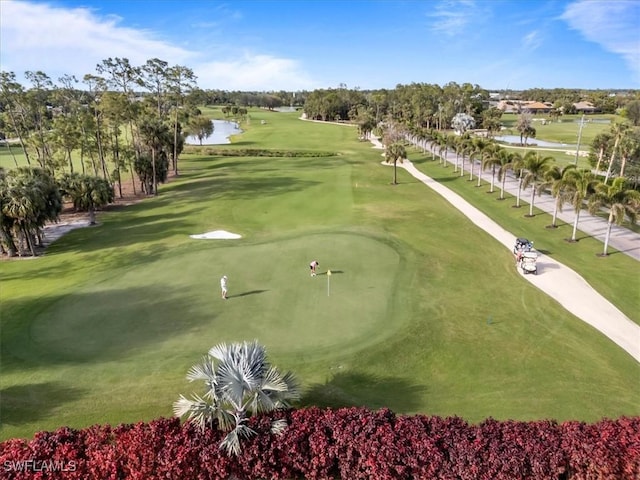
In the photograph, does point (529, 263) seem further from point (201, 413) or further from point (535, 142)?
point (535, 142)

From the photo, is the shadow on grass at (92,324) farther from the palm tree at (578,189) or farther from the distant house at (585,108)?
the distant house at (585,108)

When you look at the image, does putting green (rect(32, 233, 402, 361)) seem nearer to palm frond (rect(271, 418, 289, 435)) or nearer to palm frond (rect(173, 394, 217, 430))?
palm frond (rect(271, 418, 289, 435))

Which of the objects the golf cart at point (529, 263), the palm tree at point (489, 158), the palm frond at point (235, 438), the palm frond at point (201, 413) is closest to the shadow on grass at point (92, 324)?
the palm frond at point (201, 413)

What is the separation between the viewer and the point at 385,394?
54.0 ft

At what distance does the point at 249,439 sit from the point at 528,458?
7960mm

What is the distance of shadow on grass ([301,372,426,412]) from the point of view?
15.8 metres

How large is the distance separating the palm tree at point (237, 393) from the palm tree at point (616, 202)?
29.3 m

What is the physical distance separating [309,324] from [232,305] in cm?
461

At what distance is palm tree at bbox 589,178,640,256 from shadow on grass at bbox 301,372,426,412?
23978mm

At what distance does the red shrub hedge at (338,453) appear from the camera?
38.7 feet

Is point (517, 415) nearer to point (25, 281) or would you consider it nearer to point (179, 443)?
point (179, 443)

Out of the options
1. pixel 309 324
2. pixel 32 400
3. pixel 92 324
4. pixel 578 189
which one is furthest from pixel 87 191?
pixel 578 189

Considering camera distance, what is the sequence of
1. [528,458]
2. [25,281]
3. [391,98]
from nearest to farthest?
[528,458]
[25,281]
[391,98]

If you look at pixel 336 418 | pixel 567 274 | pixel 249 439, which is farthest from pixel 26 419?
pixel 567 274
